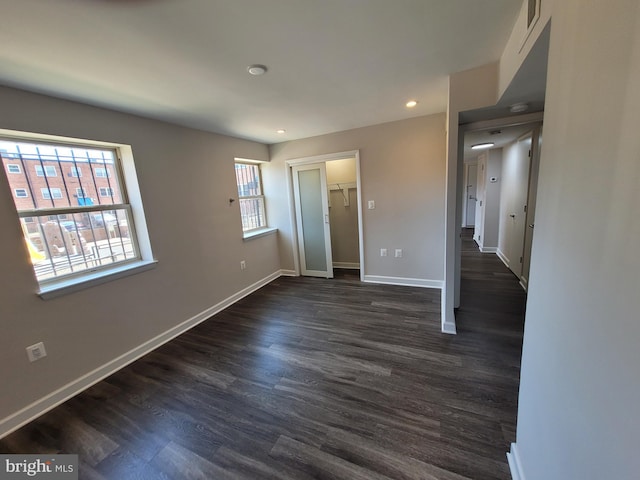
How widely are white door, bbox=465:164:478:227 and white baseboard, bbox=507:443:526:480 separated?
7794 mm

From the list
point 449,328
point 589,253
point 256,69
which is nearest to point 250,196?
point 256,69

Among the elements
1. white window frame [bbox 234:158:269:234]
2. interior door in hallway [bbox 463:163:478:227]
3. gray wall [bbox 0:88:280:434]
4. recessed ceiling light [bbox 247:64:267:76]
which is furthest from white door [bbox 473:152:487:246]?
recessed ceiling light [bbox 247:64:267:76]

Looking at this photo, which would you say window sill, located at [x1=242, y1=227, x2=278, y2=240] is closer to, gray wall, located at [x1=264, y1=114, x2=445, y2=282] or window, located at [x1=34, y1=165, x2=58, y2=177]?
gray wall, located at [x1=264, y1=114, x2=445, y2=282]

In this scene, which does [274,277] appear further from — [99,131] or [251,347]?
[99,131]

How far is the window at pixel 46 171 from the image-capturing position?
76.0 inches

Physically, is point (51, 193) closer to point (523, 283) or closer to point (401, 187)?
point (401, 187)

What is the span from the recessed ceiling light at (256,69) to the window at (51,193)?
6.10 feet

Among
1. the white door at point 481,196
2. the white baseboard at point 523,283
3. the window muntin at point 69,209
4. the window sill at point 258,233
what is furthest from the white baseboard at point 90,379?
the white door at point 481,196

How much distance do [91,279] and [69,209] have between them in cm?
62

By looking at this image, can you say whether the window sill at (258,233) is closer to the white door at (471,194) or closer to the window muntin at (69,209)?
the window muntin at (69,209)

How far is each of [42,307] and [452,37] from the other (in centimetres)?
347

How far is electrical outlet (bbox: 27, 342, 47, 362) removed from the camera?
1.81 m

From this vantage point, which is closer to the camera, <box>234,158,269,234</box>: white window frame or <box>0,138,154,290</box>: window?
<box>0,138,154,290</box>: window

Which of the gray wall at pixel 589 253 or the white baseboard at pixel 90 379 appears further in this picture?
the white baseboard at pixel 90 379
